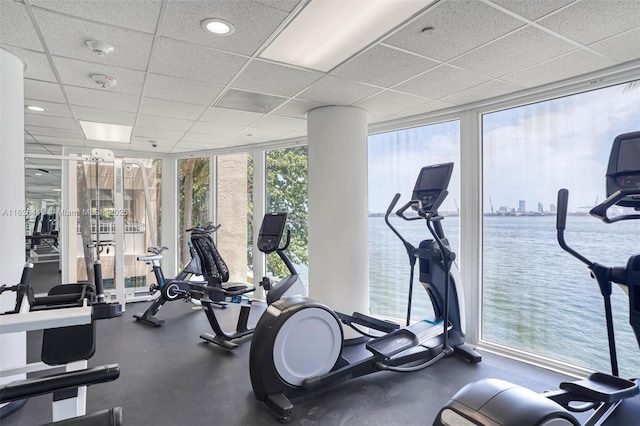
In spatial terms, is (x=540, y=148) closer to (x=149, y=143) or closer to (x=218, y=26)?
(x=218, y=26)

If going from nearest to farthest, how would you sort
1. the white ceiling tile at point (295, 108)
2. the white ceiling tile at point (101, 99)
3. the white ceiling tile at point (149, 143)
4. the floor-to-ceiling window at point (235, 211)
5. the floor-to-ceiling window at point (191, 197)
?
the white ceiling tile at point (101, 99) → the white ceiling tile at point (295, 108) → the white ceiling tile at point (149, 143) → the floor-to-ceiling window at point (235, 211) → the floor-to-ceiling window at point (191, 197)

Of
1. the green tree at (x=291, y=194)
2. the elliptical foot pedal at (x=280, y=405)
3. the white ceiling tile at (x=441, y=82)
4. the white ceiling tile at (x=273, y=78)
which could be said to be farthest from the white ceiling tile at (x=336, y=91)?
the elliptical foot pedal at (x=280, y=405)

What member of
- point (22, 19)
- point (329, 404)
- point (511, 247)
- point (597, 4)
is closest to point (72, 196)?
point (22, 19)

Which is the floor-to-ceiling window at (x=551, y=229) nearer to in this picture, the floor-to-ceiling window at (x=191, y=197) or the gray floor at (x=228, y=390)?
the gray floor at (x=228, y=390)

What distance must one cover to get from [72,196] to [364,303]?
5269 mm

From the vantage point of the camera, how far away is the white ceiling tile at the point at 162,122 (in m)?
4.36

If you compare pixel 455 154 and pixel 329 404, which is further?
pixel 455 154

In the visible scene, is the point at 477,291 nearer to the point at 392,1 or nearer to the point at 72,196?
the point at 392,1

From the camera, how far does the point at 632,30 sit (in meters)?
2.27

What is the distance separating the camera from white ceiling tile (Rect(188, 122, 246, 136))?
187 inches

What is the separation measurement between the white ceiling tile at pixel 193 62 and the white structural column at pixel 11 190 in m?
1.00

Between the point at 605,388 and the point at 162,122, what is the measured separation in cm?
506

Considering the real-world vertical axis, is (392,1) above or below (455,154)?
above

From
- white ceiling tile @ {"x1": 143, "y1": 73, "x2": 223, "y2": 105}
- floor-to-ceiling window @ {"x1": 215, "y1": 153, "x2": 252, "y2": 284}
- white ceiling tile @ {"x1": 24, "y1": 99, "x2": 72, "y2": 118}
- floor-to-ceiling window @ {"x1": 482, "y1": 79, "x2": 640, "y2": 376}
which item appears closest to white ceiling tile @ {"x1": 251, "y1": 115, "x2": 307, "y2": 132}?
white ceiling tile @ {"x1": 143, "y1": 73, "x2": 223, "y2": 105}
